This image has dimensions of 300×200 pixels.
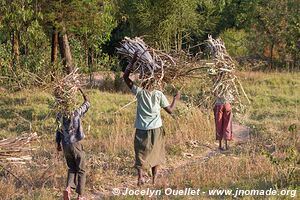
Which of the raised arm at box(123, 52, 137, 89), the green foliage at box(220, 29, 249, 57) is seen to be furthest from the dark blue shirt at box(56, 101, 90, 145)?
the green foliage at box(220, 29, 249, 57)

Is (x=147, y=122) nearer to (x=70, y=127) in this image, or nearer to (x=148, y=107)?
(x=148, y=107)

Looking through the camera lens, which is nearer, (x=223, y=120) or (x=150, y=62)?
(x=150, y=62)

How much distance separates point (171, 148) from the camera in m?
7.25

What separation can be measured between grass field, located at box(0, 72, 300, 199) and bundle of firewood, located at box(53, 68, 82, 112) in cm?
42

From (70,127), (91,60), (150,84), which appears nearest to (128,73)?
(150,84)

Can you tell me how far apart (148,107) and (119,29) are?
609 inches

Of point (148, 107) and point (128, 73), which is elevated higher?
point (128, 73)

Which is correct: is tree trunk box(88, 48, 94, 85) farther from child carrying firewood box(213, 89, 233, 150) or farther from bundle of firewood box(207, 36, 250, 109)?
bundle of firewood box(207, 36, 250, 109)

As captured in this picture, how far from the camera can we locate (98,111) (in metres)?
10.0

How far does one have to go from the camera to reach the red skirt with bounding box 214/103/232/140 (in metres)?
7.53

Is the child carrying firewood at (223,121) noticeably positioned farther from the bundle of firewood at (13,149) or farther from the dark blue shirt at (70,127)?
the bundle of firewood at (13,149)

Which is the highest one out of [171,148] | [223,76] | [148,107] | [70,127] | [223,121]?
[223,76]

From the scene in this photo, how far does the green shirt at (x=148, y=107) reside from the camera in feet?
18.1

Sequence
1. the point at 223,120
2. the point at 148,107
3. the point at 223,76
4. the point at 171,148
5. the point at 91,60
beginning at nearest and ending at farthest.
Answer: the point at 148,107 < the point at 223,76 < the point at 171,148 < the point at 223,120 < the point at 91,60
